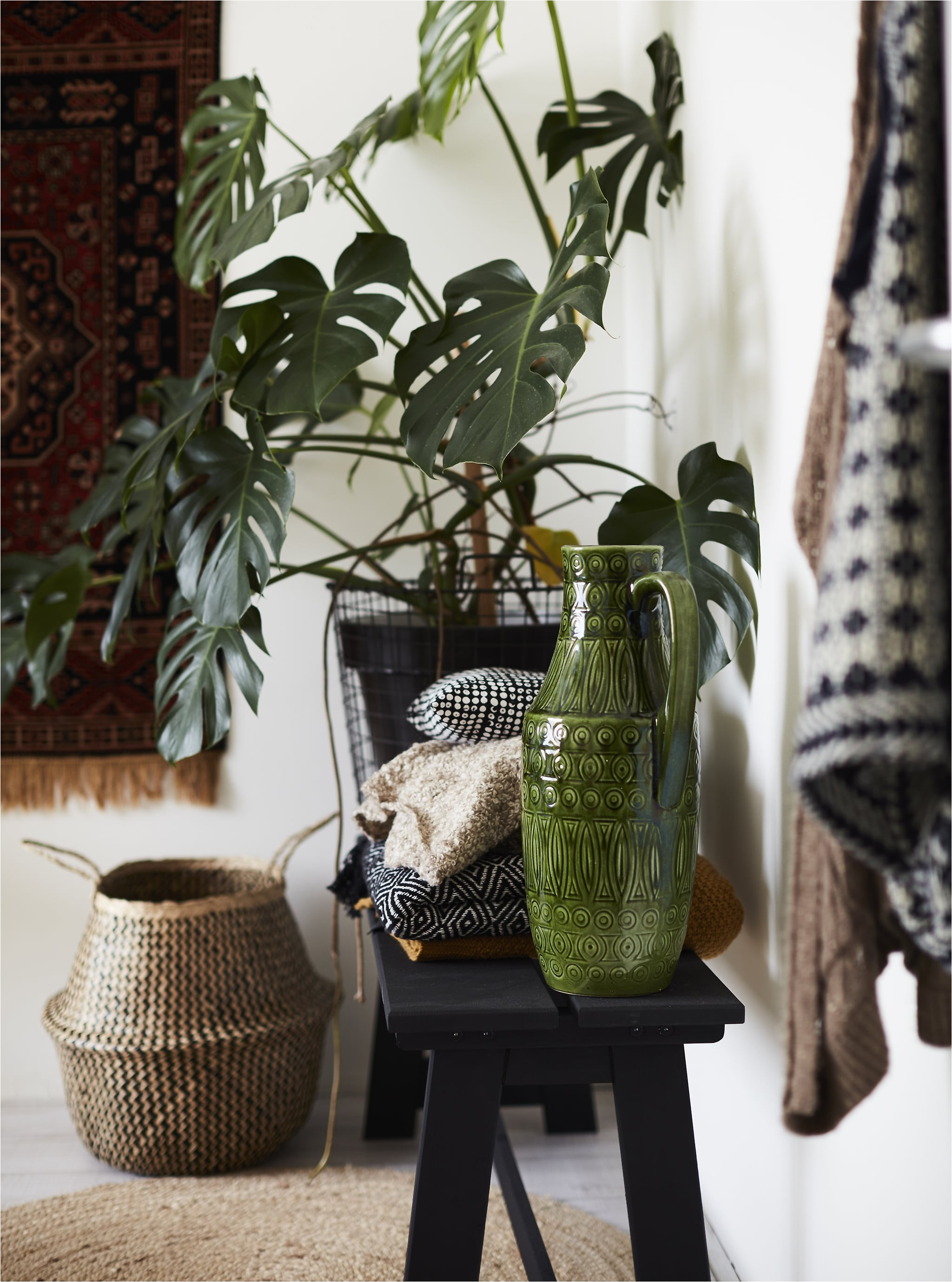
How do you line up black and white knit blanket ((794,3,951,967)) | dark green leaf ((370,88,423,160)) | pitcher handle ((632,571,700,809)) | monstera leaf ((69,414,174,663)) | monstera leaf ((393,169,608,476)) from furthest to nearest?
dark green leaf ((370,88,423,160)) → monstera leaf ((69,414,174,663)) → monstera leaf ((393,169,608,476)) → pitcher handle ((632,571,700,809)) → black and white knit blanket ((794,3,951,967))

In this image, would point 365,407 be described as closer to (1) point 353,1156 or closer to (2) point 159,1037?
(2) point 159,1037

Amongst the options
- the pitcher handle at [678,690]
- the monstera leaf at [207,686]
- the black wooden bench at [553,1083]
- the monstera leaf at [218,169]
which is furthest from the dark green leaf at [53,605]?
the pitcher handle at [678,690]

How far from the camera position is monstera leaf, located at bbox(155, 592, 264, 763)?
1.17 meters

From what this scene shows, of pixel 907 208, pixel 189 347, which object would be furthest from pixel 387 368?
pixel 907 208

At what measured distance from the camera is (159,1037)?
1.40 meters

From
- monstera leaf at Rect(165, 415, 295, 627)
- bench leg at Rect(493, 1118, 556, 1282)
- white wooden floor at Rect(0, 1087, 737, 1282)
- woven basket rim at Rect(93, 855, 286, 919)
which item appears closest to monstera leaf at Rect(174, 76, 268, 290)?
monstera leaf at Rect(165, 415, 295, 627)

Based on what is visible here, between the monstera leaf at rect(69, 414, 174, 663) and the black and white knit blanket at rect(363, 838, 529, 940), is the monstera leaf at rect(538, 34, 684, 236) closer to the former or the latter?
the monstera leaf at rect(69, 414, 174, 663)

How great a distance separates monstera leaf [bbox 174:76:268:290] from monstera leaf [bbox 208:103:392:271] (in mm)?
94

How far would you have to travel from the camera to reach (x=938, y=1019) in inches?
22.8

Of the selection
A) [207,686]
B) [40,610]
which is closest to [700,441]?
[207,686]

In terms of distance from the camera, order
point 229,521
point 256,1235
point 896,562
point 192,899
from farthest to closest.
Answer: point 192,899 < point 256,1235 < point 229,521 < point 896,562

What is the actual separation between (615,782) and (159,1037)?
2.99 feet

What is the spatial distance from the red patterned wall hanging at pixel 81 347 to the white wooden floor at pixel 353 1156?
53cm

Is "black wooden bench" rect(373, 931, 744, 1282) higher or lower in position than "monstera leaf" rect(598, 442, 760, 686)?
lower
